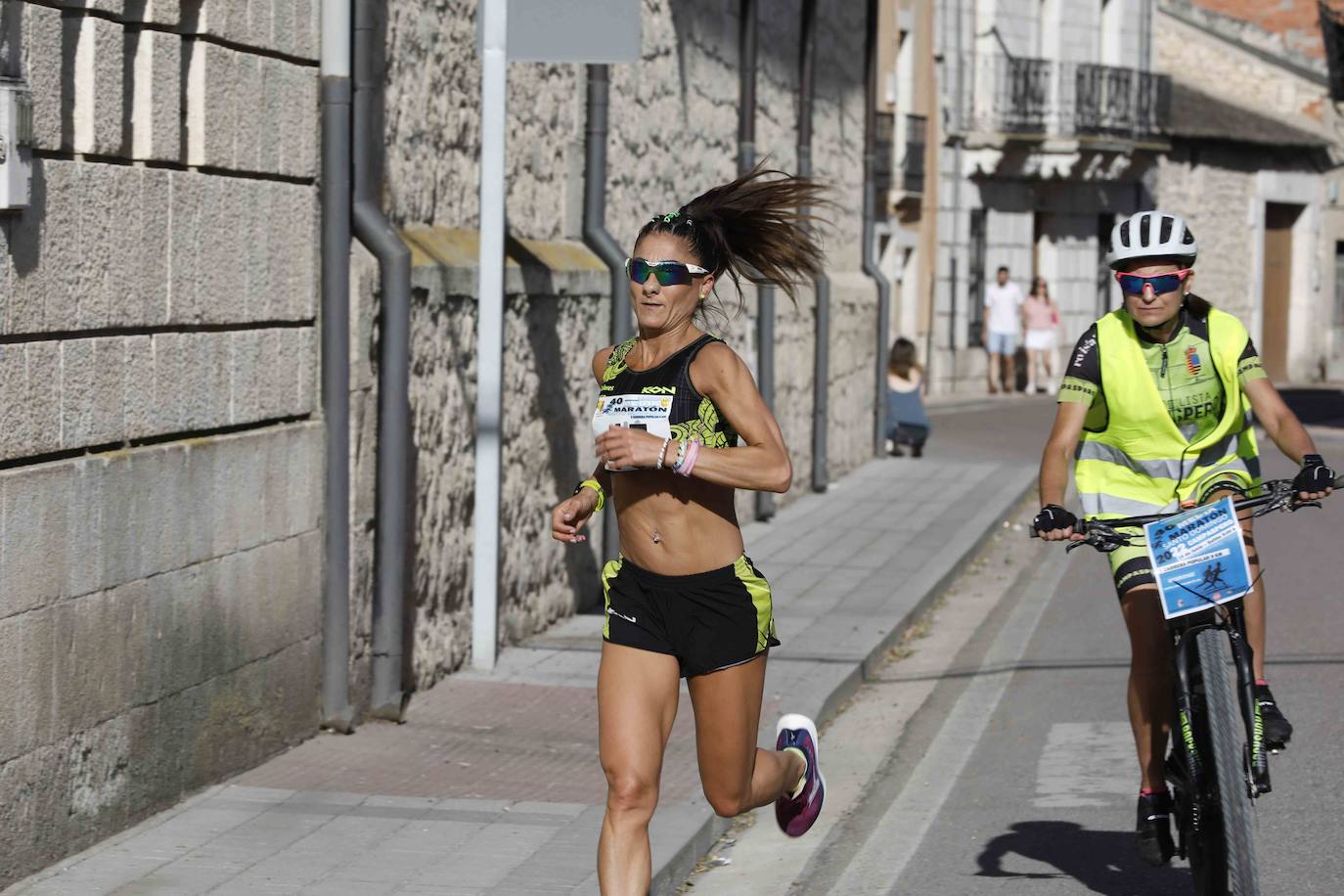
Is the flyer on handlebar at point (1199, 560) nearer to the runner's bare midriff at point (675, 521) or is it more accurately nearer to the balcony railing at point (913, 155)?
the runner's bare midriff at point (675, 521)

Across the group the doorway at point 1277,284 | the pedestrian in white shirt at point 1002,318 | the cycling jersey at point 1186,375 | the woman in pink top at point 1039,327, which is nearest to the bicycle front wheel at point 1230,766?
the cycling jersey at point 1186,375

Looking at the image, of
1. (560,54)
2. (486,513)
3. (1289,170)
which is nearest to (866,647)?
(486,513)

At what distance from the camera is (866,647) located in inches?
395

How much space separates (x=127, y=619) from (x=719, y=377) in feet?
7.25

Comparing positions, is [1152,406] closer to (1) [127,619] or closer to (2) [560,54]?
(1) [127,619]

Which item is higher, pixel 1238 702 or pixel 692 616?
pixel 692 616

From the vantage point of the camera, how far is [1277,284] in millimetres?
41844

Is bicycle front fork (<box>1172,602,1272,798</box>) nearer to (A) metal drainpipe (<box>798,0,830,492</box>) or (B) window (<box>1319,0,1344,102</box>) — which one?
(A) metal drainpipe (<box>798,0,830,492</box>)

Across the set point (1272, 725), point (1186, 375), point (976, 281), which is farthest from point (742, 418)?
point (976, 281)

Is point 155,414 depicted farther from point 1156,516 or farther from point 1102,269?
point 1102,269

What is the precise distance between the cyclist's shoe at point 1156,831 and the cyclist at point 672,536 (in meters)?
1.17

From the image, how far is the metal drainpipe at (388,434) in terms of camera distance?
8.00 metres

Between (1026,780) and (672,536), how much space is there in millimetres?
2866

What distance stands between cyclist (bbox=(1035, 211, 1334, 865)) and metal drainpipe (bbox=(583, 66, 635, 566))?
5.16 m
